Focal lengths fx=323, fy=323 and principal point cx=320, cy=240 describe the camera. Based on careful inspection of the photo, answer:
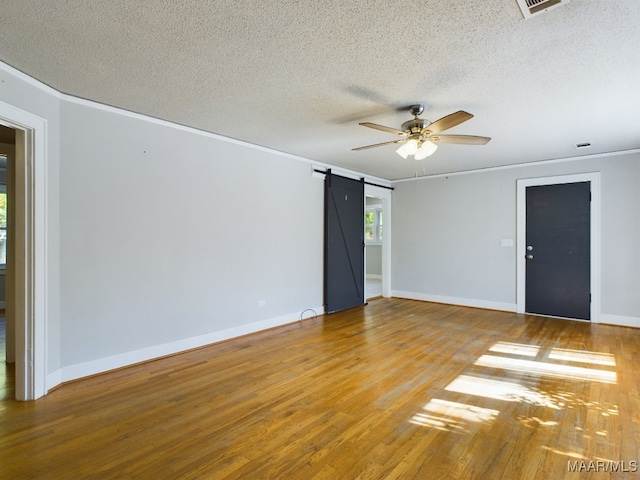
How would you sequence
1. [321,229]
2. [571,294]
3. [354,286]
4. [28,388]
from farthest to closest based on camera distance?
[354,286], [321,229], [571,294], [28,388]

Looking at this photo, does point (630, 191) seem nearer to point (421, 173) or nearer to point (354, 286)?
point (421, 173)

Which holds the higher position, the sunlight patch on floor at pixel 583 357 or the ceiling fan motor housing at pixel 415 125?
the ceiling fan motor housing at pixel 415 125

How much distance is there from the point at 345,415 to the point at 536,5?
2.80m

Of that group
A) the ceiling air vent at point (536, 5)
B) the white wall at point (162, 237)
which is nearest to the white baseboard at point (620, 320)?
the white wall at point (162, 237)

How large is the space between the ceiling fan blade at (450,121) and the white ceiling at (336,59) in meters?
0.27

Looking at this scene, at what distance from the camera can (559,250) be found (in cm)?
521

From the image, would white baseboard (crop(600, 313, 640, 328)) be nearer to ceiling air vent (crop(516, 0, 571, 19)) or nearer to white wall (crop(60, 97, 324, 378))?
white wall (crop(60, 97, 324, 378))

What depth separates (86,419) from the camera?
7.61ft

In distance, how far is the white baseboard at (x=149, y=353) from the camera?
2.89 m

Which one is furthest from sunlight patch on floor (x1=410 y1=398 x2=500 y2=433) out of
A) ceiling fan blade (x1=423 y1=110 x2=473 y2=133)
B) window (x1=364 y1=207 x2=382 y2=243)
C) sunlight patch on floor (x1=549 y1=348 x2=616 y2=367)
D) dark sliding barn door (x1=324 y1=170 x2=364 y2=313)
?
window (x1=364 y1=207 x2=382 y2=243)

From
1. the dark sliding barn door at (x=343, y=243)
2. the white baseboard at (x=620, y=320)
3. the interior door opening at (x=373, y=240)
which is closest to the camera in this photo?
the white baseboard at (x=620, y=320)

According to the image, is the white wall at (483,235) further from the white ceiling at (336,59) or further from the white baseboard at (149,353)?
the white baseboard at (149,353)

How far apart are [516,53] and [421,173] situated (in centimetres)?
422

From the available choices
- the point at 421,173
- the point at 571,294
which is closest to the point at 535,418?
the point at 571,294
